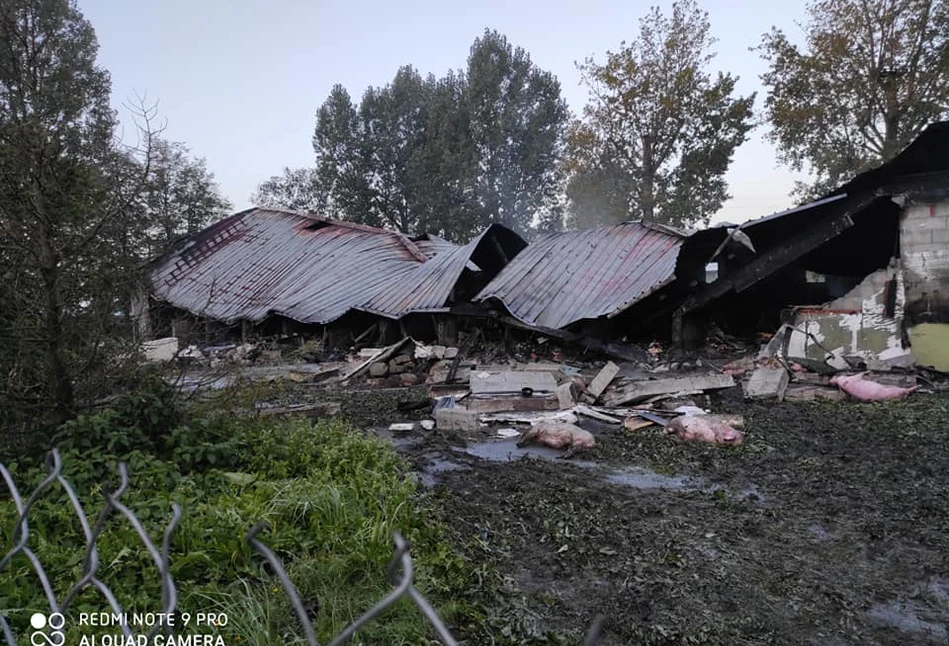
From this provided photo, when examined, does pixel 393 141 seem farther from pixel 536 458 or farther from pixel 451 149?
pixel 536 458

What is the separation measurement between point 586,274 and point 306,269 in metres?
8.91

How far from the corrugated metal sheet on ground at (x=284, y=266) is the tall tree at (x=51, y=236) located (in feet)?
33.4

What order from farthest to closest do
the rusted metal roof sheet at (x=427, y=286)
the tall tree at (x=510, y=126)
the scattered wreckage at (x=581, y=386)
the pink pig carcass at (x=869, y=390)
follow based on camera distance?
1. the tall tree at (x=510, y=126)
2. the rusted metal roof sheet at (x=427, y=286)
3. the pink pig carcass at (x=869, y=390)
4. the scattered wreckage at (x=581, y=386)

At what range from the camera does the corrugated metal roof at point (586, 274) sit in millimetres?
11820

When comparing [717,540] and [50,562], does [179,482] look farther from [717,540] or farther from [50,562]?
[717,540]

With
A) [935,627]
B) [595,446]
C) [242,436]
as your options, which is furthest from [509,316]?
[935,627]

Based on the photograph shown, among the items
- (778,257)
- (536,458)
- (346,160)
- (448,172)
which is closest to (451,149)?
(448,172)

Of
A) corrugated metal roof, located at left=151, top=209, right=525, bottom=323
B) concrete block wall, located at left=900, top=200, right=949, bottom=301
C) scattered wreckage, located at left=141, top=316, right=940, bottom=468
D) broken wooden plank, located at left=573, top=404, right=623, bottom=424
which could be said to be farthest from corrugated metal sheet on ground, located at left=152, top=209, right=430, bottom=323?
concrete block wall, located at left=900, top=200, right=949, bottom=301

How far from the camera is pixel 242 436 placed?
15.4 feet

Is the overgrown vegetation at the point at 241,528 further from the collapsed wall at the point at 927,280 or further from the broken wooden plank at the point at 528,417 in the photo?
the collapsed wall at the point at 927,280

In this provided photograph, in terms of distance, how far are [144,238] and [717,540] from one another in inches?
190

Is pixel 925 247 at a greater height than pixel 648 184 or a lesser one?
lesser

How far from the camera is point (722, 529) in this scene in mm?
3908

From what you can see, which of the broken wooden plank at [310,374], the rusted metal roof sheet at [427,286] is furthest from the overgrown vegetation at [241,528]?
the rusted metal roof sheet at [427,286]
